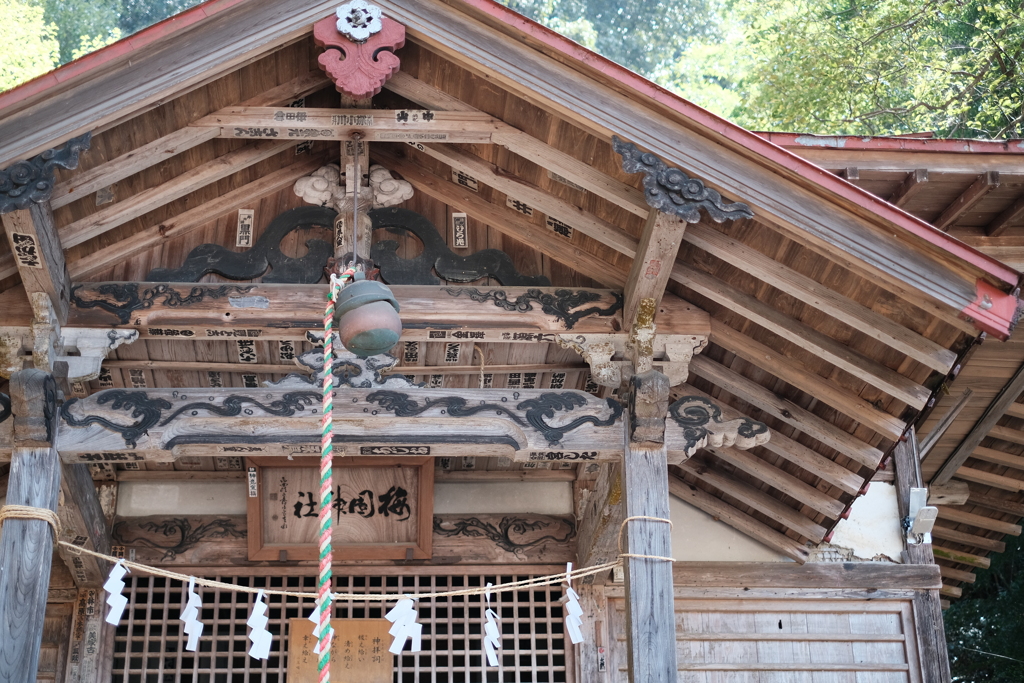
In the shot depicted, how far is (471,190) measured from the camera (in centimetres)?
664

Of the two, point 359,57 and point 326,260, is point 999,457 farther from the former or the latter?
point 359,57

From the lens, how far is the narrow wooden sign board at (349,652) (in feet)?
24.2

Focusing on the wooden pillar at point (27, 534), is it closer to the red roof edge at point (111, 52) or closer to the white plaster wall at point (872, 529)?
the red roof edge at point (111, 52)

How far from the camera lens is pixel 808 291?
19.3 ft

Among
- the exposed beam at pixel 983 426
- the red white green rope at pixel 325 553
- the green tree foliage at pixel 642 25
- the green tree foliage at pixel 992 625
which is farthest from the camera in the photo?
the green tree foliage at pixel 642 25

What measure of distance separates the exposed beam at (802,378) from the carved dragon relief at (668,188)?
1.19 meters

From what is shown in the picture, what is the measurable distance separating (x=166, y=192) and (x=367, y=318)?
2.16m

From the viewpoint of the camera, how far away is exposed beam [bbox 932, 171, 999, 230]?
285 inches

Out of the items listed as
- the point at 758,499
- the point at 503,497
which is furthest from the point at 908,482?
the point at 503,497

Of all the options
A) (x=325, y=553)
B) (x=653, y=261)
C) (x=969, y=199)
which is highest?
(x=969, y=199)

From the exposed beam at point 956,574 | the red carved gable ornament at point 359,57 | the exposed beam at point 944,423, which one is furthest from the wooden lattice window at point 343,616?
the exposed beam at point 956,574

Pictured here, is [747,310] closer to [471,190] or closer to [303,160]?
[471,190]

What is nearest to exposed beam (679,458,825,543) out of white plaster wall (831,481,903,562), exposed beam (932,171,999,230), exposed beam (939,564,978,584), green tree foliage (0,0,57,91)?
white plaster wall (831,481,903,562)

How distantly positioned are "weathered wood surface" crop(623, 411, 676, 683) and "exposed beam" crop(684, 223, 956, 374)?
3.87 feet
